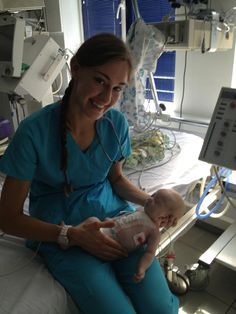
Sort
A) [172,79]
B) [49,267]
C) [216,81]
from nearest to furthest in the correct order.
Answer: [49,267]
[216,81]
[172,79]

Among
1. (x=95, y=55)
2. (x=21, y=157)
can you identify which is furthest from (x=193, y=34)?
(x=21, y=157)

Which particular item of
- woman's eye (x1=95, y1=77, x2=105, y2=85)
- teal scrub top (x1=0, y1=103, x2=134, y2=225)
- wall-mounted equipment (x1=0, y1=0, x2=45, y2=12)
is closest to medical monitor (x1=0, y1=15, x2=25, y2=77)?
wall-mounted equipment (x1=0, y1=0, x2=45, y2=12)

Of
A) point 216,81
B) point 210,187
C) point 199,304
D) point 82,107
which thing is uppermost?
point 82,107

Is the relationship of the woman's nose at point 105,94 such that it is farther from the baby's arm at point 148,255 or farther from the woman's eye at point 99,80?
the baby's arm at point 148,255

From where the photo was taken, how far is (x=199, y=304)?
5.87 feet

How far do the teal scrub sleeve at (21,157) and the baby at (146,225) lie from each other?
352mm

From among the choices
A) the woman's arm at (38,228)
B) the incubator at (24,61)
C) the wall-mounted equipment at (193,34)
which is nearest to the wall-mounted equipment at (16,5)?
the incubator at (24,61)

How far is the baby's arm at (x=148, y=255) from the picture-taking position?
100cm

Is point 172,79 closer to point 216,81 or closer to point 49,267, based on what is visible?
point 216,81

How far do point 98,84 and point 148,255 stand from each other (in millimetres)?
623

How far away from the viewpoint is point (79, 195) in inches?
45.4

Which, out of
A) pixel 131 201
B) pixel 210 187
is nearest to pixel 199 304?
pixel 210 187

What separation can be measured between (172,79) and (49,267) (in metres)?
2.21

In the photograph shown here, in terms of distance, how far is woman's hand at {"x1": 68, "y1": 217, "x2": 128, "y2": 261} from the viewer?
99 cm
